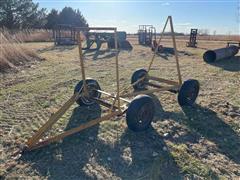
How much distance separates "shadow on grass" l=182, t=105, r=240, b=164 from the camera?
3615 millimetres

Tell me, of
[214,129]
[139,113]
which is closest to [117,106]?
[139,113]

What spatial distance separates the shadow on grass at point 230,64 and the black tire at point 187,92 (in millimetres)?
5419

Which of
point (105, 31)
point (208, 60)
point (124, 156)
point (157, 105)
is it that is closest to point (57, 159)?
point (124, 156)

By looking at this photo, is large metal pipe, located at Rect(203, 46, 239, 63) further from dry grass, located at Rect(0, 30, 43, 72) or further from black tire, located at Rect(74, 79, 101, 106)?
dry grass, located at Rect(0, 30, 43, 72)

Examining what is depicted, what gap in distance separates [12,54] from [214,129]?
31.4 ft

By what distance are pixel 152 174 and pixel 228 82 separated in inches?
226

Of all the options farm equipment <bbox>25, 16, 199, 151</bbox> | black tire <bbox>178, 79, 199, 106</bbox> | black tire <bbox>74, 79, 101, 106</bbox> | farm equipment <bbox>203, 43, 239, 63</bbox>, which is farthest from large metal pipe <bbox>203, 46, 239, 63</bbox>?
black tire <bbox>74, 79, 101, 106</bbox>

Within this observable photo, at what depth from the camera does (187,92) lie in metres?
5.23

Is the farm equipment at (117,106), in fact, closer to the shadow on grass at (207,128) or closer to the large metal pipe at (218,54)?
the shadow on grass at (207,128)

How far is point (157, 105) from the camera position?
546 cm

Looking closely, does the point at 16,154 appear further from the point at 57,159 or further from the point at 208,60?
the point at 208,60

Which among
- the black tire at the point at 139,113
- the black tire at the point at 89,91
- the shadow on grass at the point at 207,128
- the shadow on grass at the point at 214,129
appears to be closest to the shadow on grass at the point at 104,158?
the black tire at the point at 139,113

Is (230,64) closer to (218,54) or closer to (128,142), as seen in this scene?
(218,54)

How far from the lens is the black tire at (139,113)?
3.90m
